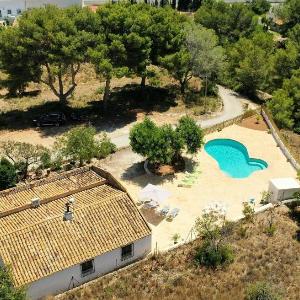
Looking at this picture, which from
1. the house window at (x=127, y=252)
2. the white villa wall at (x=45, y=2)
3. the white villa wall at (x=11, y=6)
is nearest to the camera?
the house window at (x=127, y=252)

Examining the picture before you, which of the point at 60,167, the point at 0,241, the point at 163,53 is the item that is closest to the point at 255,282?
the point at 0,241

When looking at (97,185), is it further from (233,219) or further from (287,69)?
(287,69)

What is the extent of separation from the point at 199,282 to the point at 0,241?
12.5 meters

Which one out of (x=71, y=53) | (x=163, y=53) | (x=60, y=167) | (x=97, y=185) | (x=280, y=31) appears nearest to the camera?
(x=97, y=185)

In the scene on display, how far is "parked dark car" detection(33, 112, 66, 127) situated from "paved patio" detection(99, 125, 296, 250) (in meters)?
9.76

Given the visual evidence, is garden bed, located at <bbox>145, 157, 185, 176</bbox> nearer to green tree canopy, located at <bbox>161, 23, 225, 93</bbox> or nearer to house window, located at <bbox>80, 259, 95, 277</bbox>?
house window, located at <bbox>80, 259, 95, 277</bbox>

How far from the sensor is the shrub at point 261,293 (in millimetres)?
28250

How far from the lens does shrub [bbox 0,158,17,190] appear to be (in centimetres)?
3834

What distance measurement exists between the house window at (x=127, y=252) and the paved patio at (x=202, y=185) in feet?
8.01

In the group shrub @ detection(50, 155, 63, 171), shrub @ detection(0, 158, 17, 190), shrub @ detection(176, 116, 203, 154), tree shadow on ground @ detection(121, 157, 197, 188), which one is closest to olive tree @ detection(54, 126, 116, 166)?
shrub @ detection(50, 155, 63, 171)

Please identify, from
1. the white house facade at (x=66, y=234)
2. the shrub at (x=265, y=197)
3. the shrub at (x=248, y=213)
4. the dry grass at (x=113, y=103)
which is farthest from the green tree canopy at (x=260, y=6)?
the white house facade at (x=66, y=234)

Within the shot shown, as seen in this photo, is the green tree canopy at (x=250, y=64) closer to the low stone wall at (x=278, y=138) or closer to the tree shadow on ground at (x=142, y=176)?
the low stone wall at (x=278, y=138)

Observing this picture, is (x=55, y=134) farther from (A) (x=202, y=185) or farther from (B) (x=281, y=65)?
(B) (x=281, y=65)

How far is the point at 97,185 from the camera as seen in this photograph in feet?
117
